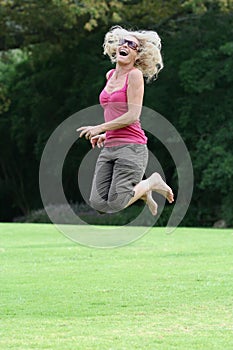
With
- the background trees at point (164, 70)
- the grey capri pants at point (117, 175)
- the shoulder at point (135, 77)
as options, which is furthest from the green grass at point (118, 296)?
the background trees at point (164, 70)

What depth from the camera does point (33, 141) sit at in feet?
104

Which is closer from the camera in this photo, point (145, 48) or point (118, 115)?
point (118, 115)

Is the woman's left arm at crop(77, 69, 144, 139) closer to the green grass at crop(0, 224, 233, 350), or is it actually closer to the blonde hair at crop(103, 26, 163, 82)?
the blonde hair at crop(103, 26, 163, 82)

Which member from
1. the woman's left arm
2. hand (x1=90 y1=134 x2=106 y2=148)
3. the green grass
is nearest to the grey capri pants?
hand (x1=90 y1=134 x2=106 y2=148)

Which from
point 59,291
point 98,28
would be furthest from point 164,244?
point 98,28

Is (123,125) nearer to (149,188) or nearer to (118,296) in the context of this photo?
(149,188)

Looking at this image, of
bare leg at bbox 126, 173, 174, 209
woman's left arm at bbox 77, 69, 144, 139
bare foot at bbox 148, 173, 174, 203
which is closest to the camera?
woman's left arm at bbox 77, 69, 144, 139

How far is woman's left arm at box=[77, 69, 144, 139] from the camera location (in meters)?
7.11

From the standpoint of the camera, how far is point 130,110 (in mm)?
7152

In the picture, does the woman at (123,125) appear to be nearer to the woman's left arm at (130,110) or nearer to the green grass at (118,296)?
the woman's left arm at (130,110)

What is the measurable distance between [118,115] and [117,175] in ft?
1.92

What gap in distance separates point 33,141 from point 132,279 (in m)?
22.6

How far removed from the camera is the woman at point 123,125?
23.6 ft

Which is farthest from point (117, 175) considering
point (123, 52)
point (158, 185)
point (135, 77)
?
point (123, 52)
